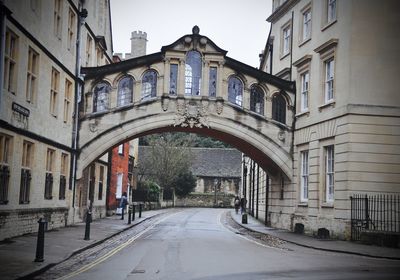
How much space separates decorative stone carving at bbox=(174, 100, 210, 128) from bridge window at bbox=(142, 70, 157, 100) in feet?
4.56

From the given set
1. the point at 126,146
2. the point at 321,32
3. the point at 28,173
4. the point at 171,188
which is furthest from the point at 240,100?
the point at 171,188

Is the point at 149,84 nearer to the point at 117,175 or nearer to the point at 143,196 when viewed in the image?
the point at 117,175

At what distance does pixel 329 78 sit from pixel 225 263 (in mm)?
13567

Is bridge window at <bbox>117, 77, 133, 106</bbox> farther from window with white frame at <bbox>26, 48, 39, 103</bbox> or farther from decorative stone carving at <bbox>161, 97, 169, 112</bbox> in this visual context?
window with white frame at <bbox>26, 48, 39, 103</bbox>

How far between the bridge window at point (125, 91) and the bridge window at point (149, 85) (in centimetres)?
65

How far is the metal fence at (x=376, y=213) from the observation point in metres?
22.4

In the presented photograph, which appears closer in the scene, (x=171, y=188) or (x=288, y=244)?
(x=288, y=244)

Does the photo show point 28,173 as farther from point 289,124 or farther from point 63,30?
point 289,124

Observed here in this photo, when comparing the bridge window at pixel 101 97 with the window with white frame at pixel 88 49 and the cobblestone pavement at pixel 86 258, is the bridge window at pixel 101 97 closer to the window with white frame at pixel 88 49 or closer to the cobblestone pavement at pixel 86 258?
the window with white frame at pixel 88 49

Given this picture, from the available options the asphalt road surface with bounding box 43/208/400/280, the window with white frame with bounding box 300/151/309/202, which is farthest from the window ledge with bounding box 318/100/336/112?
the asphalt road surface with bounding box 43/208/400/280

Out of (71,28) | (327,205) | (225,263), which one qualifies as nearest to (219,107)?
(327,205)

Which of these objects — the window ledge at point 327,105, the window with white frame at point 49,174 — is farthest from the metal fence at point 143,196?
the window ledge at point 327,105

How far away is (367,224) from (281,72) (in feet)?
39.3

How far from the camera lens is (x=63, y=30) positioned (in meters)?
24.9
